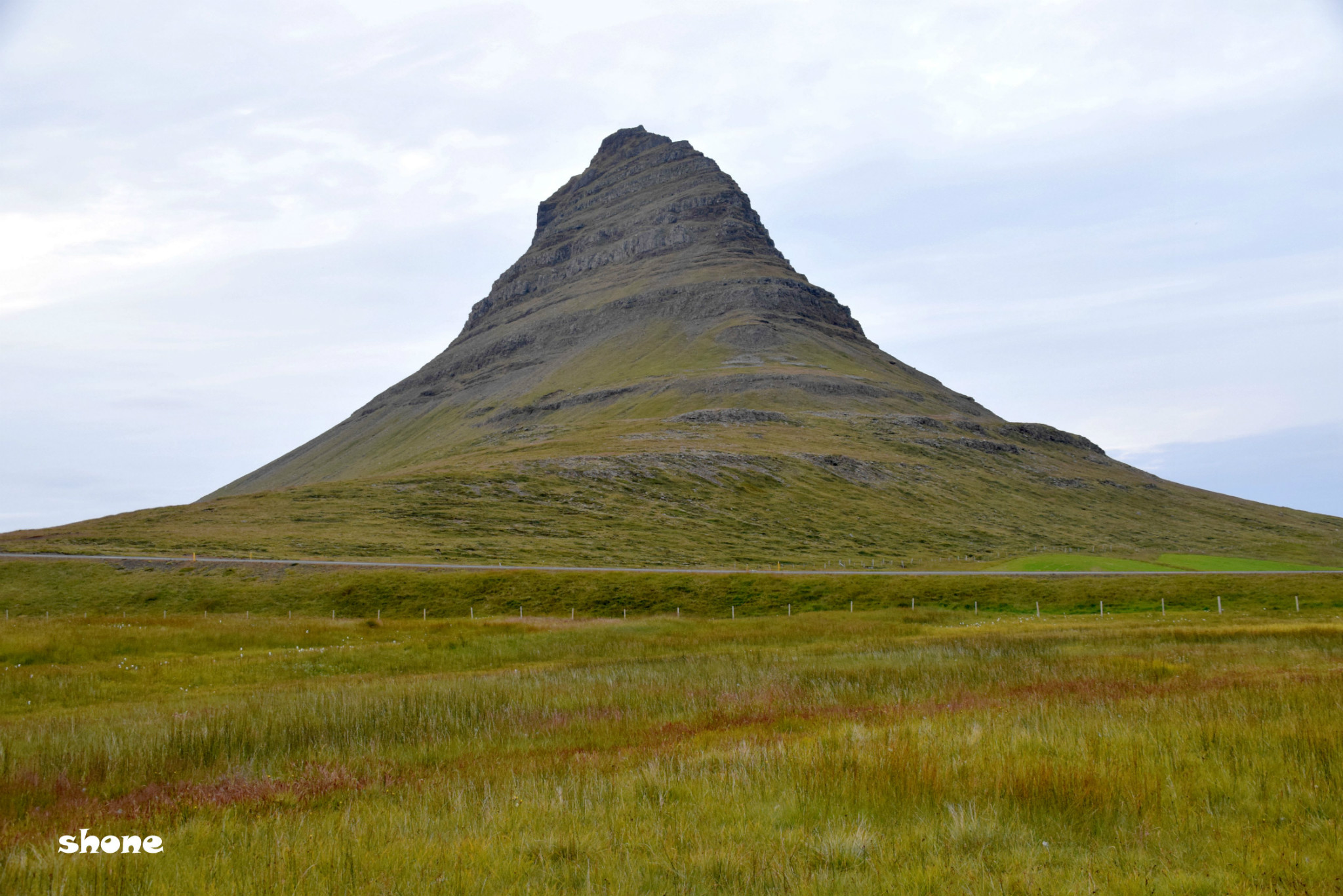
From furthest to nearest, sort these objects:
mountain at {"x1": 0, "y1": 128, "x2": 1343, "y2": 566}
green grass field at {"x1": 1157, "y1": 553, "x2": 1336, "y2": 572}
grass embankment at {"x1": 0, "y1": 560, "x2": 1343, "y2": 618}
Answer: mountain at {"x1": 0, "y1": 128, "x2": 1343, "y2": 566}, green grass field at {"x1": 1157, "y1": 553, "x2": 1336, "y2": 572}, grass embankment at {"x1": 0, "y1": 560, "x2": 1343, "y2": 618}

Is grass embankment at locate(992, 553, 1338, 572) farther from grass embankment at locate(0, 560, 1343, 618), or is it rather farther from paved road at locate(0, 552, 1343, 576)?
grass embankment at locate(0, 560, 1343, 618)

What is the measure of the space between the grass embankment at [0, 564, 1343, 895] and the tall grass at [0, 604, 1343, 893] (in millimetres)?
45

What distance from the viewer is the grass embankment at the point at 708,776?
20.5ft

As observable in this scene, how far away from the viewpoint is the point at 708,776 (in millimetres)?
9141

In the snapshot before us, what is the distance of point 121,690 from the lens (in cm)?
2222

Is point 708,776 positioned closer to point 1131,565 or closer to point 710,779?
point 710,779

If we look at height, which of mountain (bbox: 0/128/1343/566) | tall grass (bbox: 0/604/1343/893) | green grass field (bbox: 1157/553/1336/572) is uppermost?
mountain (bbox: 0/128/1343/566)

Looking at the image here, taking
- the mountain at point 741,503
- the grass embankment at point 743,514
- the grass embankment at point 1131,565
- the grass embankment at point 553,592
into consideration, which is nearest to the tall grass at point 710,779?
the grass embankment at point 553,592

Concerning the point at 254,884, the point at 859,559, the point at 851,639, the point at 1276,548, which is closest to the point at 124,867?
the point at 254,884

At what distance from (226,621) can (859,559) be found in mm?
70734

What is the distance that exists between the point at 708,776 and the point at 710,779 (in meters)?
0.05

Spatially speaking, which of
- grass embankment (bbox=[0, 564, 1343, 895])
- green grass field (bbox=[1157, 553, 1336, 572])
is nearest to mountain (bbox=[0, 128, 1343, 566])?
green grass field (bbox=[1157, 553, 1336, 572])

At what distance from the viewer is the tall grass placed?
6227 mm

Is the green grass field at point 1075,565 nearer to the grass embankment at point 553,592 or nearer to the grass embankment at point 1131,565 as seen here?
the grass embankment at point 1131,565
